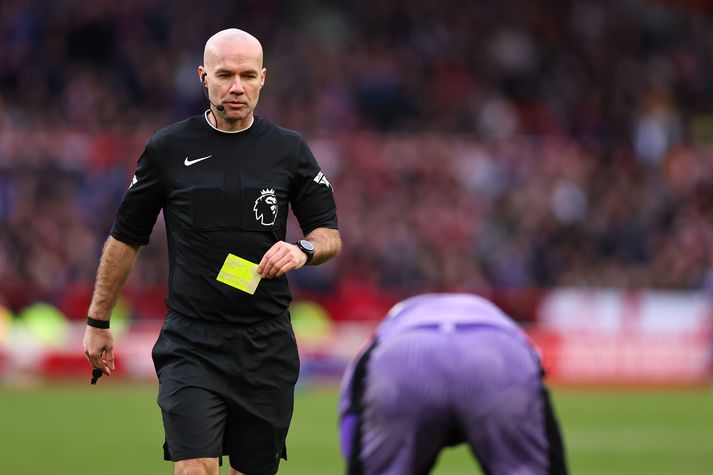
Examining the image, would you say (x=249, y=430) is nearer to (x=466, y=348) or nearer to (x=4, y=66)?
(x=466, y=348)

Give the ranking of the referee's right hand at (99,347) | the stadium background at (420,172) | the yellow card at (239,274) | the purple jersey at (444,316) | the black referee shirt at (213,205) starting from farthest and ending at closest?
the stadium background at (420,172)
the referee's right hand at (99,347)
the black referee shirt at (213,205)
the yellow card at (239,274)
the purple jersey at (444,316)

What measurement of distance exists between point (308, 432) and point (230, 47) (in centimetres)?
819

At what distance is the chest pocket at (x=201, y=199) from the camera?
19.8 ft

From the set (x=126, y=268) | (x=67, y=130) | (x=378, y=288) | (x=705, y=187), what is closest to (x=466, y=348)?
(x=126, y=268)

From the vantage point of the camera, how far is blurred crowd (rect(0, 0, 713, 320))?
66.6ft

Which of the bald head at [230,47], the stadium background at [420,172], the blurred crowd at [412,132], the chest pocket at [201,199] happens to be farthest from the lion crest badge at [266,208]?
the blurred crowd at [412,132]

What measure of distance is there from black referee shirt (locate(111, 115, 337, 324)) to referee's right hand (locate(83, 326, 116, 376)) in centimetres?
35

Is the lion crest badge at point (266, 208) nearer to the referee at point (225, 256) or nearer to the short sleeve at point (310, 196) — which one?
the referee at point (225, 256)

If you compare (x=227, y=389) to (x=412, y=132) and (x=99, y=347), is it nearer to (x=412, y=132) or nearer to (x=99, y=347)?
(x=99, y=347)

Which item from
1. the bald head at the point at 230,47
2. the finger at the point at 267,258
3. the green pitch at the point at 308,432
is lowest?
the green pitch at the point at 308,432

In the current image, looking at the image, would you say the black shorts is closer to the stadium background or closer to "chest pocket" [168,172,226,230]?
"chest pocket" [168,172,226,230]

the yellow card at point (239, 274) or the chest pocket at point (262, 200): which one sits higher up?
the chest pocket at point (262, 200)

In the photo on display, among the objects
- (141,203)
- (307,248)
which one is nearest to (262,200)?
(307,248)

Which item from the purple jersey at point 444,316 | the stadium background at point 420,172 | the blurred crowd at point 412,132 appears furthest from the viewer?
the blurred crowd at point 412,132
